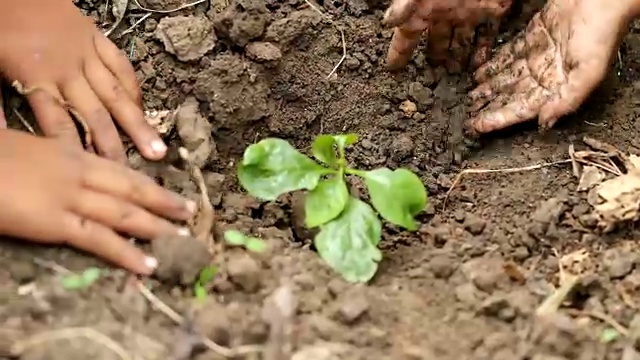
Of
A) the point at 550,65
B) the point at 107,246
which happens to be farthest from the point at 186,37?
the point at 550,65

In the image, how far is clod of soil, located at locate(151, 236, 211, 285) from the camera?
1210mm

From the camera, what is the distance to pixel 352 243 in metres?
1.31

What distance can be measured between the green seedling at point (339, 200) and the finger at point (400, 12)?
262mm

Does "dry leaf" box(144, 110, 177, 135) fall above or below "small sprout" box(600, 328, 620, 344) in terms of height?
above

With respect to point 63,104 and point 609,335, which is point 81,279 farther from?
point 609,335

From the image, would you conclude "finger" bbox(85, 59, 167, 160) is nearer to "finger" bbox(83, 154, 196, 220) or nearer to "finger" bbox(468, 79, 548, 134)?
"finger" bbox(83, 154, 196, 220)

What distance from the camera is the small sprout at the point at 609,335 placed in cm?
119

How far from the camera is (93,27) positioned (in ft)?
5.14

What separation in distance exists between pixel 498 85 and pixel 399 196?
456 mm

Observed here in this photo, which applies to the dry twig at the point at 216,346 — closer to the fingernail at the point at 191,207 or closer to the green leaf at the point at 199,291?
the green leaf at the point at 199,291

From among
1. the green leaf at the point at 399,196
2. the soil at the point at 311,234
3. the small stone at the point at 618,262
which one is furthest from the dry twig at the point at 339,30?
the small stone at the point at 618,262

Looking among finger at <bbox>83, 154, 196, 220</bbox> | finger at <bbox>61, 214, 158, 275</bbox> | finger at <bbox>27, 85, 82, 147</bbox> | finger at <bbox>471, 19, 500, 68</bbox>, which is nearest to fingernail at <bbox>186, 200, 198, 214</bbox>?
finger at <bbox>83, 154, 196, 220</bbox>

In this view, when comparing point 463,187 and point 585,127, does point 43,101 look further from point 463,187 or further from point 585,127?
point 585,127

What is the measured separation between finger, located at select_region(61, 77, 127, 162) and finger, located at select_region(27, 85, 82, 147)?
22 millimetres
